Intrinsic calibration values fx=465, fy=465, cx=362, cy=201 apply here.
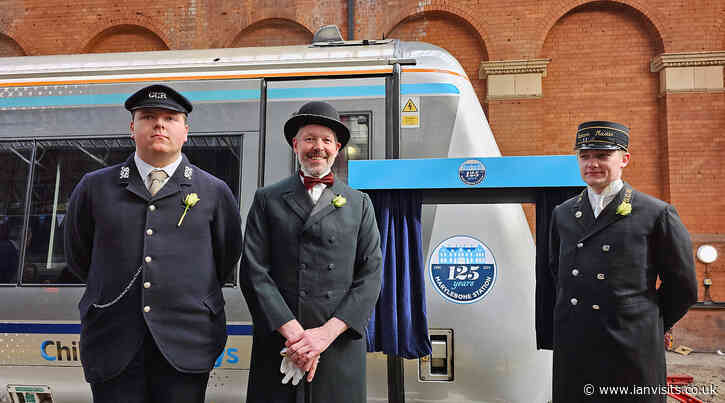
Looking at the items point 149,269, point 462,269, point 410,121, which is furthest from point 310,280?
point 410,121

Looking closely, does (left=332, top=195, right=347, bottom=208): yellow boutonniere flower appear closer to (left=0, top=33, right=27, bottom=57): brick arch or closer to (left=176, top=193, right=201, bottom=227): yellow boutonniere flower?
(left=176, top=193, right=201, bottom=227): yellow boutonniere flower

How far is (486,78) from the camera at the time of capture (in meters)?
8.06

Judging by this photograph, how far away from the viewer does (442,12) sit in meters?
8.34

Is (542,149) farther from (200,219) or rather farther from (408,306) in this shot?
(200,219)

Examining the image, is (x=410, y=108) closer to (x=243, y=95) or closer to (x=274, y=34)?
(x=243, y=95)

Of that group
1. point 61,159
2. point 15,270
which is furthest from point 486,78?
point 15,270

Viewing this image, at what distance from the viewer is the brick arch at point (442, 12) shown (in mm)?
8133

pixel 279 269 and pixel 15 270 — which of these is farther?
pixel 15 270

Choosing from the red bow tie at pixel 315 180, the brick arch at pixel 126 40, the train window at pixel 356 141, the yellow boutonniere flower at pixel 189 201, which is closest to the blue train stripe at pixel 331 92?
the train window at pixel 356 141

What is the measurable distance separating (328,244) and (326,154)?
0.42 metres

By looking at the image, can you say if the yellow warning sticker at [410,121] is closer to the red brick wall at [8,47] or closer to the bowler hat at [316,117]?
the bowler hat at [316,117]

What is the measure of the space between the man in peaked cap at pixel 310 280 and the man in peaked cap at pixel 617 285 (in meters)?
1.06

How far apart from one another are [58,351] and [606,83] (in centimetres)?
838

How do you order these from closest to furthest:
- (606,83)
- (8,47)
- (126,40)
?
(606,83) → (126,40) → (8,47)
